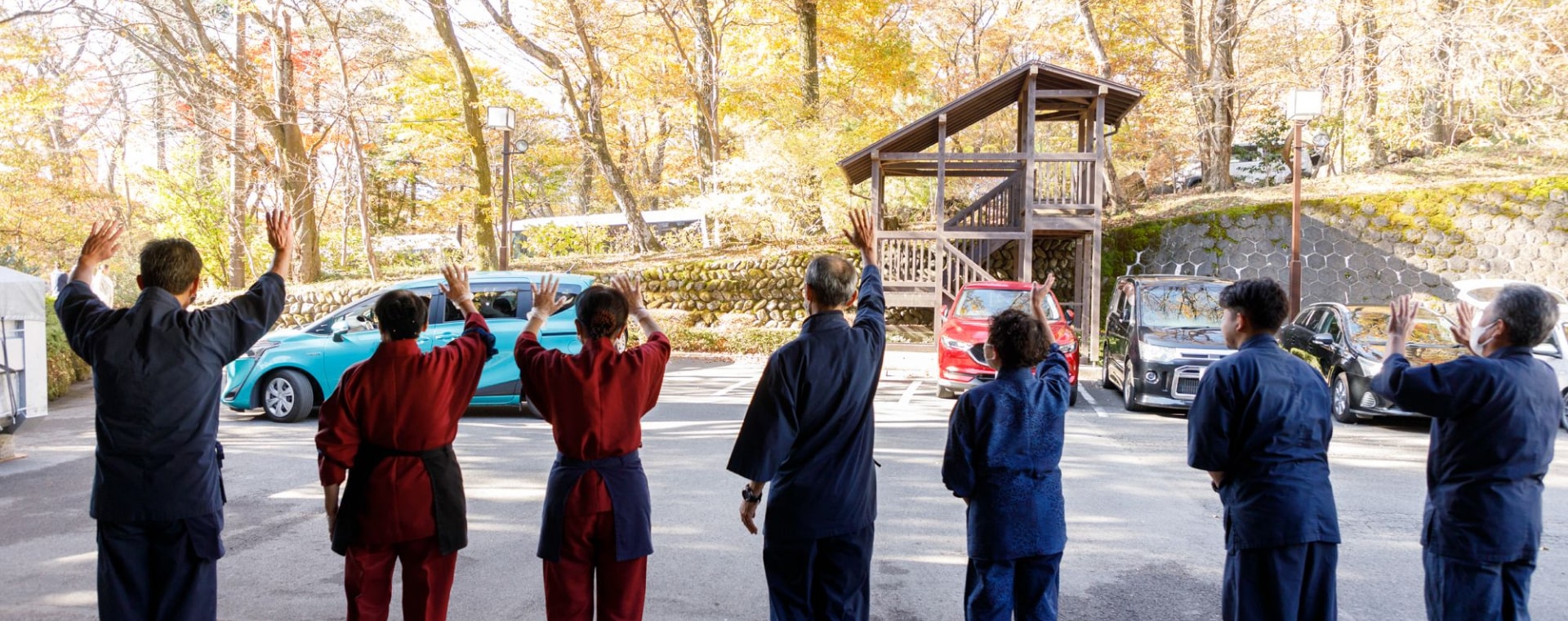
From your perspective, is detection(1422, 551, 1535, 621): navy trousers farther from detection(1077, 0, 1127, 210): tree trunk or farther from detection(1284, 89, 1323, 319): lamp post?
detection(1077, 0, 1127, 210): tree trunk

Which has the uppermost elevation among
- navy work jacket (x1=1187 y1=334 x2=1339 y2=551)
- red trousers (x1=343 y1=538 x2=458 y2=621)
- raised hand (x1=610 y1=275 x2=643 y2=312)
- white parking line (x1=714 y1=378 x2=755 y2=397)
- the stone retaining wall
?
the stone retaining wall

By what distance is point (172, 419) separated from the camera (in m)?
3.17

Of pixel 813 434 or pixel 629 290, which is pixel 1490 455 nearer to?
pixel 813 434

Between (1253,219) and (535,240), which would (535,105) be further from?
(1253,219)

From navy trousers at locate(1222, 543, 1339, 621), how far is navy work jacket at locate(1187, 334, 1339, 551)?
0.16 feet

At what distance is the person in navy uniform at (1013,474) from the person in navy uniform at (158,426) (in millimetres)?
2590

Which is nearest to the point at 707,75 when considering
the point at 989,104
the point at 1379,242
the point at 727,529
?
the point at 989,104

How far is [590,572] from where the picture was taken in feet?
10.5

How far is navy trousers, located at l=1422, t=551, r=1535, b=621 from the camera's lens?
312 centimetres

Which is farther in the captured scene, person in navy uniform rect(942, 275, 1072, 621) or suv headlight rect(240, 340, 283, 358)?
suv headlight rect(240, 340, 283, 358)

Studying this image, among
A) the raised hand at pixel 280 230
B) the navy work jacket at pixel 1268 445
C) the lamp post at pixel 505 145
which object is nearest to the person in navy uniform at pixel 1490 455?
the navy work jacket at pixel 1268 445

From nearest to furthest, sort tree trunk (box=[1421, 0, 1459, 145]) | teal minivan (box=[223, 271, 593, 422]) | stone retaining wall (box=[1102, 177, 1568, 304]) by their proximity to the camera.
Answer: teal minivan (box=[223, 271, 593, 422]) → tree trunk (box=[1421, 0, 1459, 145]) → stone retaining wall (box=[1102, 177, 1568, 304])

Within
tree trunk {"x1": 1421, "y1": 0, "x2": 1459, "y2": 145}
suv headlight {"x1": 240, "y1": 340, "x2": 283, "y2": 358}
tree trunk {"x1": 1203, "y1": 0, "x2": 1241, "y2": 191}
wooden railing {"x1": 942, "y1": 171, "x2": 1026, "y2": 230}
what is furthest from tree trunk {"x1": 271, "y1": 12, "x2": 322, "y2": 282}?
tree trunk {"x1": 1421, "y1": 0, "x2": 1459, "y2": 145}

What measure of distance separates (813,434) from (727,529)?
263 cm
